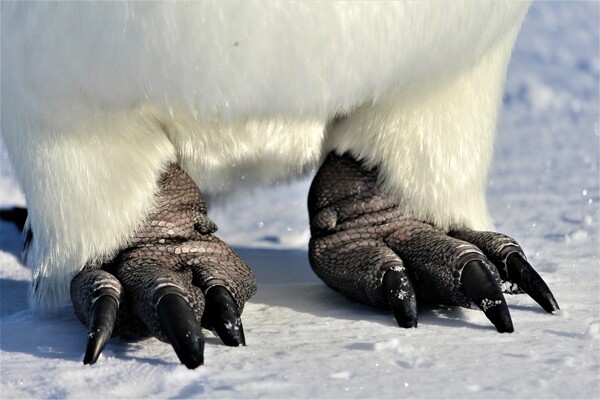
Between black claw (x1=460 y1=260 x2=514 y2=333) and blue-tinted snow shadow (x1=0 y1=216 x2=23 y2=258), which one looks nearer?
black claw (x1=460 y1=260 x2=514 y2=333)

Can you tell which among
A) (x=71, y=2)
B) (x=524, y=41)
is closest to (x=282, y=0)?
(x=71, y=2)

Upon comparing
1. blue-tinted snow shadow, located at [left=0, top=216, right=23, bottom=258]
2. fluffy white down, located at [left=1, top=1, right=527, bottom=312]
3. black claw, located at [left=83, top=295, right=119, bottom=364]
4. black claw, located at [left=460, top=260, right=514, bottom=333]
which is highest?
fluffy white down, located at [left=1, top=1, right=527, bottom=312]

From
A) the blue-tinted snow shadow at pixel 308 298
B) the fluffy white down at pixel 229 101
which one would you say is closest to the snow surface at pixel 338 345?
the blue-tinted snow shadow at pixel 308 298

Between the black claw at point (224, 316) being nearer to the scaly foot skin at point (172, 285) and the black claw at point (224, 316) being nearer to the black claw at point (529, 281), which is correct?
the scaly foot skin at point (172, 285)

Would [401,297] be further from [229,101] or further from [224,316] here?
[229,101]

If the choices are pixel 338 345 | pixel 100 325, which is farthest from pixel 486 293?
pixel 100 325

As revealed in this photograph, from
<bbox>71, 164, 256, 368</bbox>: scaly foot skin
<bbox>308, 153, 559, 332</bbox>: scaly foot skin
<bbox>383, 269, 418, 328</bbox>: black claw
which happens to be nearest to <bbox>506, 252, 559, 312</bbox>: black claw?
<bbox>308, 153, 559, 332</bbox>: scaly foot skin

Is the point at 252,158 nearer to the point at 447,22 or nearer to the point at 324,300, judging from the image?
the point at 324,300

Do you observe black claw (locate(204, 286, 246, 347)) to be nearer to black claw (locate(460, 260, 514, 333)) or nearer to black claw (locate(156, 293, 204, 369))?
black claw (locate(156, 293, 204, 369))
